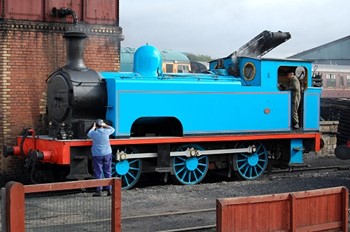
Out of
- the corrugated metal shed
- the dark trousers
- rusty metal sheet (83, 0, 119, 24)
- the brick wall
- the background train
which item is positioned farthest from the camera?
the corrugated metal shed

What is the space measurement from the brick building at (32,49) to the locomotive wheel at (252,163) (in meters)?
3.60

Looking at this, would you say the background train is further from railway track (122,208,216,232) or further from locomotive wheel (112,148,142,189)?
railway track (122,208,216,232)

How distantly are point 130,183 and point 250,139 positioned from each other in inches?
105

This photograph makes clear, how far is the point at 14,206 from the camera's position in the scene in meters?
4.82

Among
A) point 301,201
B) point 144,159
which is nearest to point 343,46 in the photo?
point 144,159

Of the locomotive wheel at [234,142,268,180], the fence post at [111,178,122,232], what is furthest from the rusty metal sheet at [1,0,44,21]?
the fence post at [111,178,122,232]

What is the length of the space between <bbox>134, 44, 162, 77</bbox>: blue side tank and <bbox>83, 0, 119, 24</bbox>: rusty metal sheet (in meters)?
1.56

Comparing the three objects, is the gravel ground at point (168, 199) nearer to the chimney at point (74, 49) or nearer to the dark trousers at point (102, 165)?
the dark trousers at point (102, 165)

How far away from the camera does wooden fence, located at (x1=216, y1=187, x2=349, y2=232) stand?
19.1 feet

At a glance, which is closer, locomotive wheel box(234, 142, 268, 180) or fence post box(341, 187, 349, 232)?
fence post box(341, 187, 349, 232)

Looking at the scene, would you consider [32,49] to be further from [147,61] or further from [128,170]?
[128,170]

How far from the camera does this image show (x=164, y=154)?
10336mm

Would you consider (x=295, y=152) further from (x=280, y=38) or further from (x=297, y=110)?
(x=280, y=38)

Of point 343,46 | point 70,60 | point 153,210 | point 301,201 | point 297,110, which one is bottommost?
point 153,210
